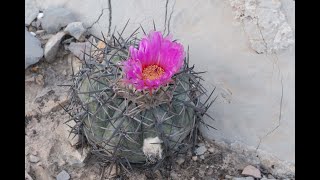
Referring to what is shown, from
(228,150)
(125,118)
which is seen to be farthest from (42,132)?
(228,150)

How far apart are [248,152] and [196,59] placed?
1.50 ft

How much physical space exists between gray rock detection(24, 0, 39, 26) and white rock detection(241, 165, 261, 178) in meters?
1.26

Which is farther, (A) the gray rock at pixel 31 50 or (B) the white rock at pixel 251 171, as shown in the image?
→ (A) the gray rock at pixel 31 50

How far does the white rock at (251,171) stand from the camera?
2291mm

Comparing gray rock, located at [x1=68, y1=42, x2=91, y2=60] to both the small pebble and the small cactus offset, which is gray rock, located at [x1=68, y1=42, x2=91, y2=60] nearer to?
the small cactus offset

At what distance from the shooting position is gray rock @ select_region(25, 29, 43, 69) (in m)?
2.64

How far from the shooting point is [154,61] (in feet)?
6.47

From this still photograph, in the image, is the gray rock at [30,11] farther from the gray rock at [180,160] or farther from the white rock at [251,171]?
the white rock at [251,171]

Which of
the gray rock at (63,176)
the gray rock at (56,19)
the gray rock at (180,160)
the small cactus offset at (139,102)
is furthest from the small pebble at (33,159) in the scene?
the gray rock at (56,19)

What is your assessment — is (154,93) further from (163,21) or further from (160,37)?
(163,21)

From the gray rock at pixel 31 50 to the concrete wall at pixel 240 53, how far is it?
10.1 inches

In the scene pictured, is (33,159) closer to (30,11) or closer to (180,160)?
(180,160)

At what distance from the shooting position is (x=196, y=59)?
A: 99.8 inches

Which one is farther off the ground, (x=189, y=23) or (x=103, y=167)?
(x=189, y=23)
